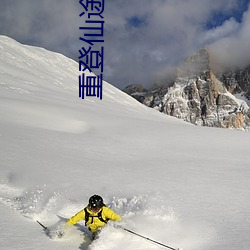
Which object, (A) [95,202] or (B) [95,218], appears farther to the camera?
(B) [95,218]

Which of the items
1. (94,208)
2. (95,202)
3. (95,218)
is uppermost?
(95,202)

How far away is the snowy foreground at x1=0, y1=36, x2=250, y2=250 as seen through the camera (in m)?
5.42

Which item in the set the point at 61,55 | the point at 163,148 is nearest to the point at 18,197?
the point at 163,148

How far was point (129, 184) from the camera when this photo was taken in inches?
320

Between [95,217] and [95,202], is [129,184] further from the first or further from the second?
[95,202]

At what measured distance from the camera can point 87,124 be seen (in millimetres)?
17625

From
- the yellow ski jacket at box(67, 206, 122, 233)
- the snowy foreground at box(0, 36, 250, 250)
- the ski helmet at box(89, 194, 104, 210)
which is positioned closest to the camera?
the snowy foreground at box(0, 36, 250, 250)

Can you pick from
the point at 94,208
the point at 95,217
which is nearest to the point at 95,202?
the point at 94,208

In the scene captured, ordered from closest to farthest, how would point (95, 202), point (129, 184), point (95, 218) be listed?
point (95, 202)
point (95, 218)
point (129, 184)

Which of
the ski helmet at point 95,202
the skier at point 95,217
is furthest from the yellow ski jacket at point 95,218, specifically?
the ski helmet at point 95,202

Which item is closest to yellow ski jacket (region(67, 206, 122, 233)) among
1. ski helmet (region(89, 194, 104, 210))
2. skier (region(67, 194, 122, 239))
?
skier (region(67, 194, 122, 239))

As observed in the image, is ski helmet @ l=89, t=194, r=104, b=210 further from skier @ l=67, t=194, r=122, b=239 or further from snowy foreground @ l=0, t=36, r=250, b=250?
snowy foreground @ l=0, t=36, r=250, b=250

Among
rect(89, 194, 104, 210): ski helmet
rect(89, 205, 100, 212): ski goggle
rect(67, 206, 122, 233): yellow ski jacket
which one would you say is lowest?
rect(67, 206, 122, 233): yellow ski jacket

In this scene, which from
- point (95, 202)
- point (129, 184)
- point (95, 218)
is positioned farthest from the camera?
point (129, 184)
